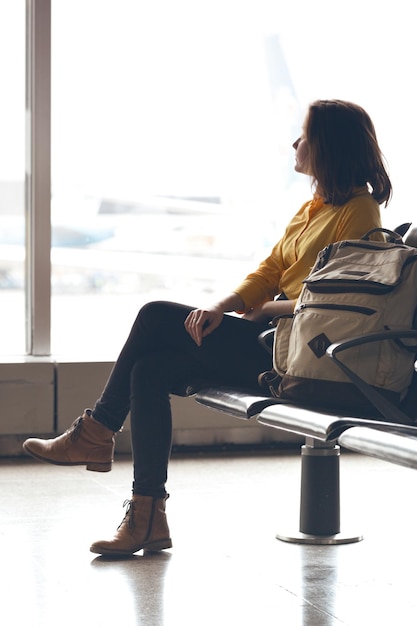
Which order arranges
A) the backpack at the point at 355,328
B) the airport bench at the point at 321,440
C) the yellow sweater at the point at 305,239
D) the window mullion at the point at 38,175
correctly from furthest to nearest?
the window mullion at the point at 38,175, the yellow sweater at the point at 305,239, the backpack at the point at 355,328, the airport bench at the point at 321,440

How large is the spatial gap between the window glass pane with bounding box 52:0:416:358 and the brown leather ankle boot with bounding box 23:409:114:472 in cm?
189

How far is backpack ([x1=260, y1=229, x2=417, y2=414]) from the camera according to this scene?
2387mm

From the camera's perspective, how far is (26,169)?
4.86 meters

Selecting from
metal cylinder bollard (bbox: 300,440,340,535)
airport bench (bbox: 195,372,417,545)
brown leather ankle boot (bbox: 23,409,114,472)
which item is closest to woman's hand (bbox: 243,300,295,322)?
airport bench (bbox: 195,372,417,545)

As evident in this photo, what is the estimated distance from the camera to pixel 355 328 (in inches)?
94.3

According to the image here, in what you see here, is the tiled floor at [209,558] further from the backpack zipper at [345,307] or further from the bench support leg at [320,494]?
the backpack zipper at [345,307]

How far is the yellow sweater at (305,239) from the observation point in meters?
2.89

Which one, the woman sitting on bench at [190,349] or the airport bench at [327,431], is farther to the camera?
the woman sitting on bench at [190,349]

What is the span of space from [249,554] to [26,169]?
250 cm

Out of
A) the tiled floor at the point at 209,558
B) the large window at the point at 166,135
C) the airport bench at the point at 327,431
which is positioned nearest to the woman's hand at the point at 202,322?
the airport bench at the point at 327,431

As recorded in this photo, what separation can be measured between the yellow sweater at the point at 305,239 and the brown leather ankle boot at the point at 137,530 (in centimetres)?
65

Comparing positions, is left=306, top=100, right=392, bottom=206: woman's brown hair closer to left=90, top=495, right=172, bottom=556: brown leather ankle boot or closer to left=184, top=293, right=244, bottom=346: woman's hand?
left=184, top=293, right=244, bottom=346: woman's hand

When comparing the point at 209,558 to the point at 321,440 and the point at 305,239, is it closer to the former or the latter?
the point at 321,440

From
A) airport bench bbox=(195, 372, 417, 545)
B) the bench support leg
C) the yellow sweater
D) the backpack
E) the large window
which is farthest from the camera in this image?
the large window
